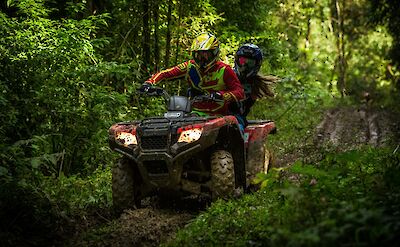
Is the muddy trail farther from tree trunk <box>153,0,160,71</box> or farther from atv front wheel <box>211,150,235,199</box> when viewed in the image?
→ tree trunk <box>153,0,160,71</box>

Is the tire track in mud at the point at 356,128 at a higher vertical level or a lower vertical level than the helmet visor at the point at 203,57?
lower

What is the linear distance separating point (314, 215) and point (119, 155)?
6.18 metres

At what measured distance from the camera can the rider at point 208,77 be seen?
26.1 ft

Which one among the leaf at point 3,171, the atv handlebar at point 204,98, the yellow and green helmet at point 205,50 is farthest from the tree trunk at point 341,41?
the leaf at point 3,171

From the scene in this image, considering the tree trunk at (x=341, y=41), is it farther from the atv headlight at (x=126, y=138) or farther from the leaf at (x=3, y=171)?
the leaf at (x=3, y=171)

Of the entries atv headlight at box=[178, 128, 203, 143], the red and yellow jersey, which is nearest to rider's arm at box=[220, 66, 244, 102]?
the red and yellow jersey

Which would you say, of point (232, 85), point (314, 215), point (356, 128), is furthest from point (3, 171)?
point (356, 128)

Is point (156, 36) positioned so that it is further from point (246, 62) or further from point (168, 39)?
point (246, 62)

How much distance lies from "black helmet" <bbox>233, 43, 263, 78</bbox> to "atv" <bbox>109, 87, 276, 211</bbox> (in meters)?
1.69

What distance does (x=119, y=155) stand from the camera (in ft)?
34.5

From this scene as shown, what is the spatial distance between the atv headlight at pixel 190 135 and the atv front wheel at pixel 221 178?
0.51m

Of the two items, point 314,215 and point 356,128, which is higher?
point 314,215

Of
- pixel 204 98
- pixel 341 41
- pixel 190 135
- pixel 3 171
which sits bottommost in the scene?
pixel 341 41

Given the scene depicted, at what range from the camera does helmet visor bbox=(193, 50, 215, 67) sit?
7.98 meters
